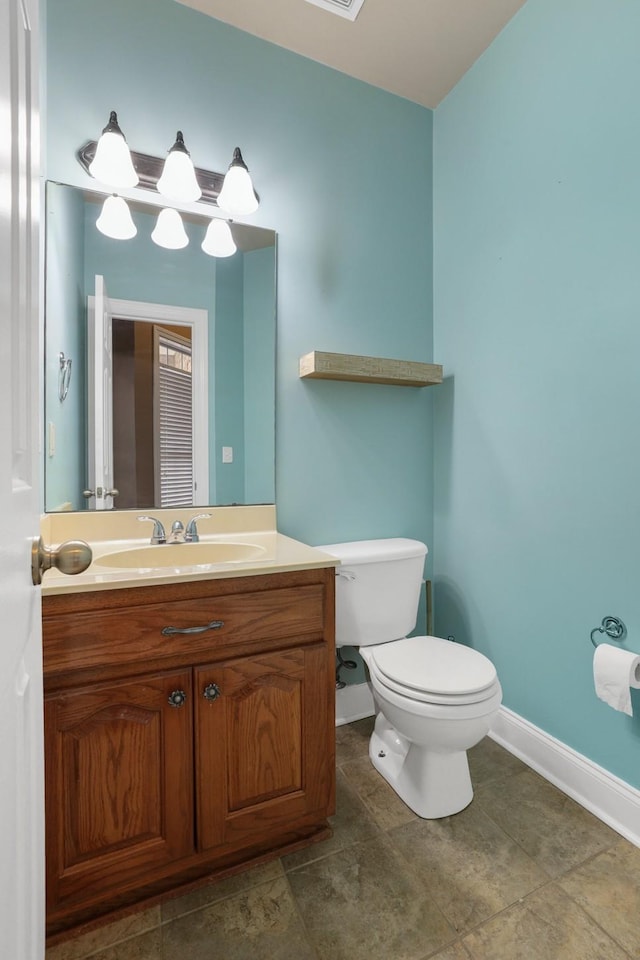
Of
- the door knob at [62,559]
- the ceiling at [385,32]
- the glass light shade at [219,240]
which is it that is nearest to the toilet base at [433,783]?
the door knob at [62,559]

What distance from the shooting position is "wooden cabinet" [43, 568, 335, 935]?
0.98m

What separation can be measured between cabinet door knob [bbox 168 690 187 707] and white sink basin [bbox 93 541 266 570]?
0.35 m

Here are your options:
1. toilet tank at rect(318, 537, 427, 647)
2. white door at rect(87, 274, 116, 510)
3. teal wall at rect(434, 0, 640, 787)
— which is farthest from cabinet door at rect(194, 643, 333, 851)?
teal wall at rect(434, 0, 640, 787)

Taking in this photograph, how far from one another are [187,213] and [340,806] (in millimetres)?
2072

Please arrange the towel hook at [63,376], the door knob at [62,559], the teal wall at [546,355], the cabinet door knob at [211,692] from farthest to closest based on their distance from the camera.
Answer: the towel hook at [63,376]
the teal wall at [546,355]
the cabinet door knob at [211,692]
the door knob at [62,559]

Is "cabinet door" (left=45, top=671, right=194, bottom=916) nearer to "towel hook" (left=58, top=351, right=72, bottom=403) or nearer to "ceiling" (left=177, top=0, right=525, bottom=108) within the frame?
"towel hook" (left=58, top=351, right=72, bottom=403)

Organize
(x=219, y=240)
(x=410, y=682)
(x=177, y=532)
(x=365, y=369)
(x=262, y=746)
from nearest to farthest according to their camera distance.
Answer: (x=262, y=746) < (x=410, y=682) < (x=177, y=532) < (x=219, y=240) < (x=365, y=369)

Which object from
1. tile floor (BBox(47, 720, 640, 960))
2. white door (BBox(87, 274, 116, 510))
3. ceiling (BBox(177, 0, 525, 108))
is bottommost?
tile floor (BBox(47, 720, 640, 960))

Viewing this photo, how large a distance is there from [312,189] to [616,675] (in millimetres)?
2004

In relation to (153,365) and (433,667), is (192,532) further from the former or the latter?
(433,667)

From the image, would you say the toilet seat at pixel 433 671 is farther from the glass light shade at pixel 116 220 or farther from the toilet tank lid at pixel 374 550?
the glass light shade at pixel 116 220

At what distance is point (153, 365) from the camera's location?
5.09 feet

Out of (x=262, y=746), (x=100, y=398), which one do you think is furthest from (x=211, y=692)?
(x=100, y=398)

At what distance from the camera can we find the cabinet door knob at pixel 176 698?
1059mm
